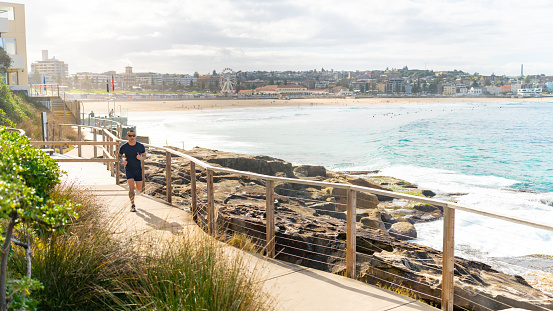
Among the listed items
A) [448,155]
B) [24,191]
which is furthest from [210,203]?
[448,155]

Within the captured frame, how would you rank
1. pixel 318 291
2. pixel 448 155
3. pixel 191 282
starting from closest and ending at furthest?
pixel 191 282 < pixel 318 291 < pixel 448 155

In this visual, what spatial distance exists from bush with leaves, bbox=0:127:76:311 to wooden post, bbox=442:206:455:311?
3016 mm

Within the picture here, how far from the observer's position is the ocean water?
1700 cm

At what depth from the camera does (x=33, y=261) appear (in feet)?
13.6

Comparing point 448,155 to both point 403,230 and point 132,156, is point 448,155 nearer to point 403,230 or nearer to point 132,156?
point 403,230

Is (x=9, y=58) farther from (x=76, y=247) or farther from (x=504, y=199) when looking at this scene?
(x=76, y=247)

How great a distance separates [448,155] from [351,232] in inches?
1733

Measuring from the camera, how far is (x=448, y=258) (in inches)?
179

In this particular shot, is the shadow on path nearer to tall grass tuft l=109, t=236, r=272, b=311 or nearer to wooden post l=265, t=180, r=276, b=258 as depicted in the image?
wooden post l=265, t=180, r=276, b=258

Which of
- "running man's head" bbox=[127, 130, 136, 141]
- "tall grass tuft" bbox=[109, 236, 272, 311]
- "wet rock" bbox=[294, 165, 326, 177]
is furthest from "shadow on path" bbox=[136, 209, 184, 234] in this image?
"wet rock" bbox=[294, 165, 326, 177]

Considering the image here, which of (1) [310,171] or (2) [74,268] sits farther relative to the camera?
(1) [310,171]

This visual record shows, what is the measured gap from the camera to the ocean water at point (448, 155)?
1700cm

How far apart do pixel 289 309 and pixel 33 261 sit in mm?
2115

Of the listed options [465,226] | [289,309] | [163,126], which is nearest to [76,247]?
[289,309]
